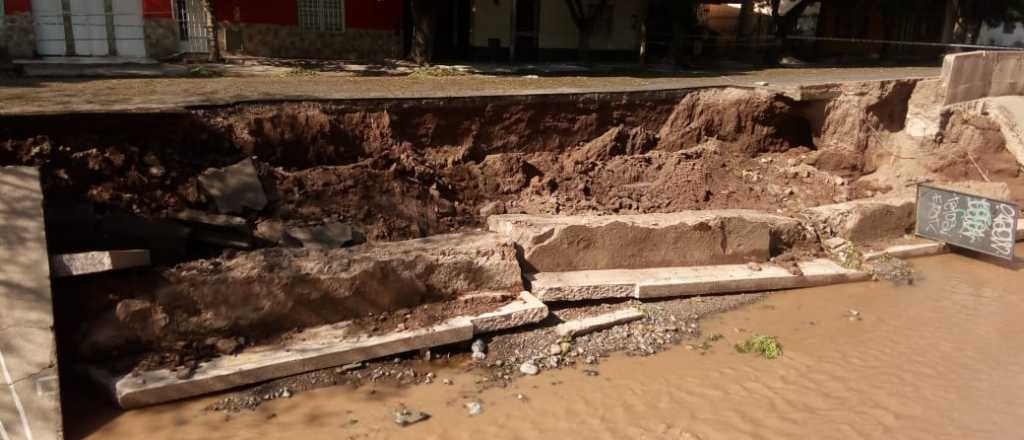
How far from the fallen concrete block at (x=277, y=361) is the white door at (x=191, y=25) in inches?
400

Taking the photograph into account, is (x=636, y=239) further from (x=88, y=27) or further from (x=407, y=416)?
(x=88, y=27)

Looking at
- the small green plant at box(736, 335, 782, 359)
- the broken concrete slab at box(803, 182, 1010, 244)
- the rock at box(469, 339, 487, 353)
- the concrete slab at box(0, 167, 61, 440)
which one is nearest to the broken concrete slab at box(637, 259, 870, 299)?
the broken concrete slab at box(803, 182, 1010, 244)

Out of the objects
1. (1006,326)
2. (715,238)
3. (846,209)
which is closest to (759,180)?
(846,209)

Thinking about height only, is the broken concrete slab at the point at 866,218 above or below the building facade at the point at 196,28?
below

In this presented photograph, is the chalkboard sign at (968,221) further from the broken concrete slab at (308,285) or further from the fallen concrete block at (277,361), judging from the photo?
the fallen concrete block at (277,361)

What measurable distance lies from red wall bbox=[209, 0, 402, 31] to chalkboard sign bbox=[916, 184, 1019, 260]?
1098 cm

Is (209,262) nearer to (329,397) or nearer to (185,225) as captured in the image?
(185,225)

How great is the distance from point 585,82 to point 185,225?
21.8 ft

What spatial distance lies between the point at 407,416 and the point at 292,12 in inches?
465

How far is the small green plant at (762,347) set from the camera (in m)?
6.23

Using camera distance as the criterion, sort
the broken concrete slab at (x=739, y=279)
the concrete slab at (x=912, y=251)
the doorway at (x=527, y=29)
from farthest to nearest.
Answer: the doorway at (x=527, y=29) → the concrete slab at (x=912, y=251) → the broken concrete slab at (x=739, y=279)

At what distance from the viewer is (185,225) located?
582cm

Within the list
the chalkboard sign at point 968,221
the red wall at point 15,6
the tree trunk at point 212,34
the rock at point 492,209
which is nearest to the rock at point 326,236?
the rock at point 492,209

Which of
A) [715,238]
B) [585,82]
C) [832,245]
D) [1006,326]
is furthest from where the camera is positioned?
[585,82]
